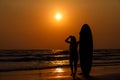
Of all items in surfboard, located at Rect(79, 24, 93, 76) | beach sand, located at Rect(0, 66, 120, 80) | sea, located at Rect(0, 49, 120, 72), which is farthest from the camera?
sea, located at Rect(0, 49, 120, 72)

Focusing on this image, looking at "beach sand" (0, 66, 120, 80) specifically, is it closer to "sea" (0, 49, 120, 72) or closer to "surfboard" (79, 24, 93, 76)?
"surfboard" (79, 24, 93, 76)

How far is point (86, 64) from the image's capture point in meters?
13.0

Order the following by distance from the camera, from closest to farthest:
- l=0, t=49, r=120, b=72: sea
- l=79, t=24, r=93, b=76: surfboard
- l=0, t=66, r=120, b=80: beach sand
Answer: l=0, t=66, r=120, b=80: beach sand → l=79, t=24, r=93, b=76: surfboard → l=0, t=49, r=120, b=72: sea

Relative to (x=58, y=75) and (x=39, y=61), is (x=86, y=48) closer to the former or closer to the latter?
(x=58, y=75)

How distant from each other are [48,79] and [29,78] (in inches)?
46.6

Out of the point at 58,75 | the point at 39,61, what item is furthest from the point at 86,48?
the point at 39,61

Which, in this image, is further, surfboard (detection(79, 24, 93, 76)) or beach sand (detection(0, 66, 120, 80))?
surfboard (detection(79, 24, 93, 76))

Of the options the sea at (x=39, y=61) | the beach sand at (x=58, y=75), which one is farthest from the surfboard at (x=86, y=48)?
the sea at (x=39, y=61)

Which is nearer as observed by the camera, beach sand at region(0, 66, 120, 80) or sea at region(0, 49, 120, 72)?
beach sand at region(0, 66, 120, 80)

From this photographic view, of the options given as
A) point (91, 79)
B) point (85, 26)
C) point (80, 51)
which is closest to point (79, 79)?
point (91, 79)

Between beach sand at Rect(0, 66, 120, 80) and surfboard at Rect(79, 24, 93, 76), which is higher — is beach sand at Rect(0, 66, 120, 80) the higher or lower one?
the lower one

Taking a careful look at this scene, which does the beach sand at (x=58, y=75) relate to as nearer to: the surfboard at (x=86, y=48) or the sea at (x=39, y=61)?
the surfboard at (x=86, y=48)

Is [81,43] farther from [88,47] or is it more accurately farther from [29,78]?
[29,78]

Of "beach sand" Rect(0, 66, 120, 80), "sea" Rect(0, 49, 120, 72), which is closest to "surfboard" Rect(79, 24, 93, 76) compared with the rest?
"beach sand" Rect(0, 66, 120, 80)
